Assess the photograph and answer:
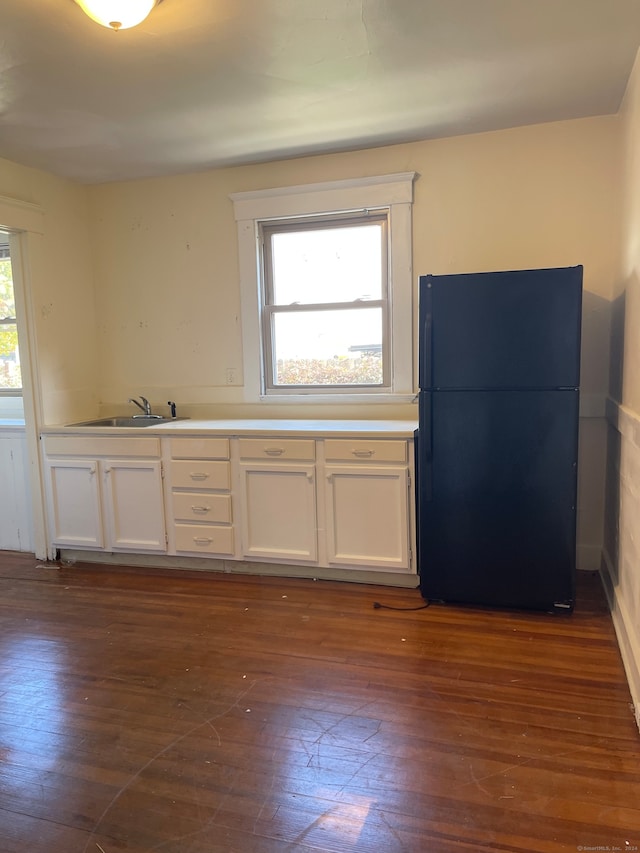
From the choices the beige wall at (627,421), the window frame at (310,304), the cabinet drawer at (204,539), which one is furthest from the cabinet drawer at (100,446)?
the beige wall at (627,421)

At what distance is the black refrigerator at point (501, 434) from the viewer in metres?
2.62

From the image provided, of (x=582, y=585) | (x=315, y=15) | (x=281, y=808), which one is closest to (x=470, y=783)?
(x=281, y=808)

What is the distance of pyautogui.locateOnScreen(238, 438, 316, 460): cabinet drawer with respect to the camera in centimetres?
314

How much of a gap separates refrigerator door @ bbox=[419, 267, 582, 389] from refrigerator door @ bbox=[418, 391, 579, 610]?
0.09 meters

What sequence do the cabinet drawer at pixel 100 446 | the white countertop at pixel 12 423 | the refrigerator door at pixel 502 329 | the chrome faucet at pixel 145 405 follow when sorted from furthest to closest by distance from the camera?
the chrome faucet at pixel 145 405 < the white countertop at pixel 12 423 < the cabinet drawer at pixel 100 446 < the refrigerator door at pixel 502 329

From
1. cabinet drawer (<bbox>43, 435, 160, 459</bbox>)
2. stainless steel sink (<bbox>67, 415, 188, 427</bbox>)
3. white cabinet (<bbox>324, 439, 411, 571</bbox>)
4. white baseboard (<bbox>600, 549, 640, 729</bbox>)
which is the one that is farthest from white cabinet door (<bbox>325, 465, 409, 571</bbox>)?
stainless steel sink (<bbox>67, 415, 188, 427</bbox>)

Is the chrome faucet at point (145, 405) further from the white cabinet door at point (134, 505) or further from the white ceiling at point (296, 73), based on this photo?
the white ceiling at point (296, 73)

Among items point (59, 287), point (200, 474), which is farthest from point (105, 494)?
point (59, 287)

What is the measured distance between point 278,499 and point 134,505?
0.94 m

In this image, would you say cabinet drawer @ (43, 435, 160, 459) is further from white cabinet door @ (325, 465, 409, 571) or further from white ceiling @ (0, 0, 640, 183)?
white ceiling @ (0, 0, 640, 183)

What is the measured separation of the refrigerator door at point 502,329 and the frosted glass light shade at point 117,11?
150 cm

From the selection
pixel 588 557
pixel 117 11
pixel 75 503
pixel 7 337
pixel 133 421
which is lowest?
pixel 588 557

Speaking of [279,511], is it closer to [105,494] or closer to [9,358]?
[105,494]

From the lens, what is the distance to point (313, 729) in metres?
1.96
